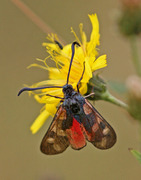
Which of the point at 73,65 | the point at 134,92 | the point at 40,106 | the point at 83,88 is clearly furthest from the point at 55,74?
the point at 40,106

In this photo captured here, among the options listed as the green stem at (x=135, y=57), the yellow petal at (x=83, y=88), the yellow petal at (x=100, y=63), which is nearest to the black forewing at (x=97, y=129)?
the yellow petal at (x=83, y=88)

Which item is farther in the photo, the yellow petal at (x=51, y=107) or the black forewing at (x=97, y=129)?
the yellow petal at (x=51, y=107)

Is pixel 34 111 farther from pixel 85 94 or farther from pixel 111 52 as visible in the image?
pixel 85 94

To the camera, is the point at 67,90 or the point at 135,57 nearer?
the point at 67,90

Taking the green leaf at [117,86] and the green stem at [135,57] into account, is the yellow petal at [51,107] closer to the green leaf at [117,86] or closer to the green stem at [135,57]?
the green leaf at [117,86]

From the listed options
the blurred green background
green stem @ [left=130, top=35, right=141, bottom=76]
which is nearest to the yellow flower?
green stem @ [left=130, top=35, right=141, bottom=76]

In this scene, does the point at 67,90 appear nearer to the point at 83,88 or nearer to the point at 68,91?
the point at 68,91

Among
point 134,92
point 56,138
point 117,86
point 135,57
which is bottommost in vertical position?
point 56,138
